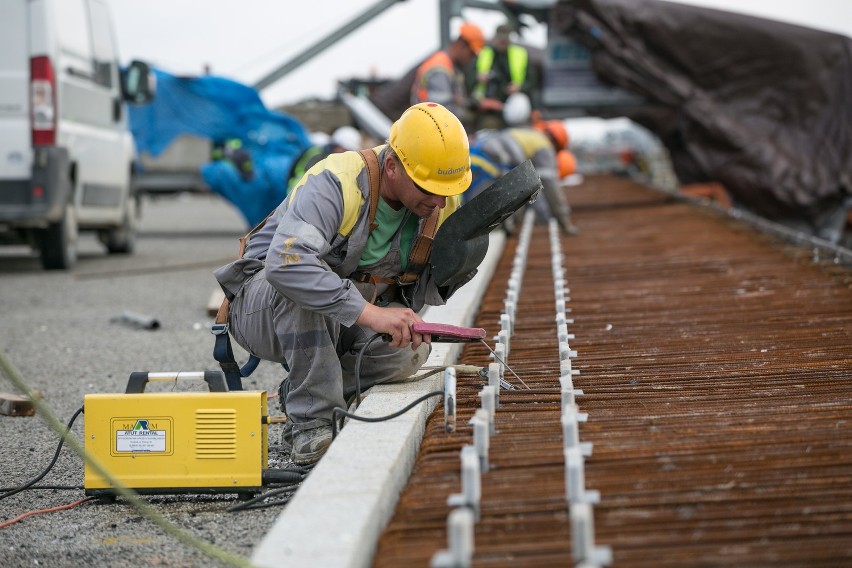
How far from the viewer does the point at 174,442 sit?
12.2ft

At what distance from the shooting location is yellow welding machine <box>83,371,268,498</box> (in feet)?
12.2

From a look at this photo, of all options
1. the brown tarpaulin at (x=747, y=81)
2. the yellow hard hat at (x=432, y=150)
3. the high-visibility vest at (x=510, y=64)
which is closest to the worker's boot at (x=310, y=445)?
the yellow hard hat at (x=432, y=150)

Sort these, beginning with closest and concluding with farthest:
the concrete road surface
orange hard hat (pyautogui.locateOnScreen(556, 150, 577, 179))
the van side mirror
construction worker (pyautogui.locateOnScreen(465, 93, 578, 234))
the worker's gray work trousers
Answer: the concrete road surface → the worker's gray work trousers → construction worker (pyautogui.locateOnScreen(465, 93, 578, 234)) → orange hard hat (pyautogui.locateOnScreen(556, 150, 577, 179)) → the van side mirror

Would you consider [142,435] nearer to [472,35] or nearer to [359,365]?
[359,365]

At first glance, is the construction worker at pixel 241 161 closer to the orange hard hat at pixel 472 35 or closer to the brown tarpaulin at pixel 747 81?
the orange hard hat at pixel 472 35

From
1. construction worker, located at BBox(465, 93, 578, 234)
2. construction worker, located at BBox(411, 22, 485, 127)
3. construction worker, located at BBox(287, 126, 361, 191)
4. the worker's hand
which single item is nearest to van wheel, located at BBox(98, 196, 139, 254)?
A: construction worker, located at BBox(287, 126, 361, 191)

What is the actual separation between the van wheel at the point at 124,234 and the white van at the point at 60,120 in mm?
761

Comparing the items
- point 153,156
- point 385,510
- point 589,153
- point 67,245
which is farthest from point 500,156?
point 589,153

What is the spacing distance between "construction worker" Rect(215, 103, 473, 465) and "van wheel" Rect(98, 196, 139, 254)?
914 cm

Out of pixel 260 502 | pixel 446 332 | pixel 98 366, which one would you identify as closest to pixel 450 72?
pixel 98 366

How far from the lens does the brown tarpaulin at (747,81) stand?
543 inches

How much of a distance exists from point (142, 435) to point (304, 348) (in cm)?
71

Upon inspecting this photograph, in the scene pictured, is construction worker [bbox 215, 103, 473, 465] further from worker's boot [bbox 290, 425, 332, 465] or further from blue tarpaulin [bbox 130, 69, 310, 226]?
blue tarpaulin [bbox 130, 69, 310, 226]

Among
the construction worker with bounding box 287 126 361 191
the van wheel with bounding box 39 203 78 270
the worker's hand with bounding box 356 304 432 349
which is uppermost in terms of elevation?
the worker's hand with bounding box 356 304 432 349
